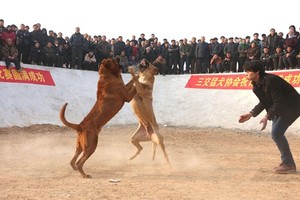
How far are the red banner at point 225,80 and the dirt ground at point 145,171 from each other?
3.35m

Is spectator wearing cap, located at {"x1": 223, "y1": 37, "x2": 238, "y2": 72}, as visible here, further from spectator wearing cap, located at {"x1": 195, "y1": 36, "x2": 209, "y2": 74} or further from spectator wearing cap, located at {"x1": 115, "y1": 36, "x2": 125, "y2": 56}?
spectator wearing cap, located at {"x1": 115, "y1": 36, "x2": 125, "y2": 56}

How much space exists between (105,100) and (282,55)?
1076 centimetres

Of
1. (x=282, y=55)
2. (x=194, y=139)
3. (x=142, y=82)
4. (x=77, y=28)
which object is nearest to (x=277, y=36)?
(x=282, y=55)

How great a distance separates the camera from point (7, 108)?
14.5 m

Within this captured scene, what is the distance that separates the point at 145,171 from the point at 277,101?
2.50 metres

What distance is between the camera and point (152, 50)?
18891 mm

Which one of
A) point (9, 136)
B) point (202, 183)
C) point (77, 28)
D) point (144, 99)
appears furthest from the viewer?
point (77, 28)

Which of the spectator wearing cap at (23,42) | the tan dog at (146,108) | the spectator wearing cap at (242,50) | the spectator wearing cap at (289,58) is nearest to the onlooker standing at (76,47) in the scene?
the spectator wearing cap at (23,42)

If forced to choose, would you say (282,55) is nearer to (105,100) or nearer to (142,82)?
(142,82)

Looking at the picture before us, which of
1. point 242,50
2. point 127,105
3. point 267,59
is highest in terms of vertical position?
point 242,50

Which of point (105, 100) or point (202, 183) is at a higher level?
point (105, 100)

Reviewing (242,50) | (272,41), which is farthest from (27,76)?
(272,41)

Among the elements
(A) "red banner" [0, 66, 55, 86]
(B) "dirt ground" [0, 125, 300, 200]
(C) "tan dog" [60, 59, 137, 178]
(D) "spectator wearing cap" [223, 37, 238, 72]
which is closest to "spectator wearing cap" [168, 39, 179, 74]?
(D) "spectator wearing cap" [223, 37, 238, 72]

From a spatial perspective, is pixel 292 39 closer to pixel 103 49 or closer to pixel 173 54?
pixel 173 54
